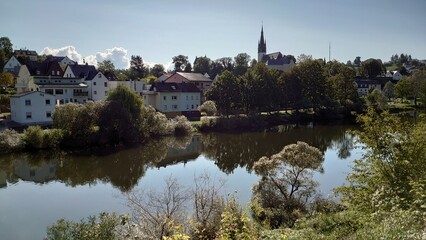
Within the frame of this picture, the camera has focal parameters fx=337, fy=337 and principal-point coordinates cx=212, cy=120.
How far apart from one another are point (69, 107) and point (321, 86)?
4278 cm

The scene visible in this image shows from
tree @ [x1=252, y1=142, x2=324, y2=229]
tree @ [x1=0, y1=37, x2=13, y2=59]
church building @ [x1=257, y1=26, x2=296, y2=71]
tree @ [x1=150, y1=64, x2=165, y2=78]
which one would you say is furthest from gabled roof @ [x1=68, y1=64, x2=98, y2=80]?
church building @ [x1=257, y1=26, x2=296, y2=71]

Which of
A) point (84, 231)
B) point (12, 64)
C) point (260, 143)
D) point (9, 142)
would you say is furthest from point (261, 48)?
point (84, 231)

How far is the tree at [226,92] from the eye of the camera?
171 feet

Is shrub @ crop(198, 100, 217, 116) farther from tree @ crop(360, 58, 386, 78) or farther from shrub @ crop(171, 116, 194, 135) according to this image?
tree @ crop(360, 58, 386, 78)

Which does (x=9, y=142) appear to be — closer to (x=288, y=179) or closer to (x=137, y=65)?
(x=288, y=179)

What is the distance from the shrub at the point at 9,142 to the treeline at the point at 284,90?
28.2m

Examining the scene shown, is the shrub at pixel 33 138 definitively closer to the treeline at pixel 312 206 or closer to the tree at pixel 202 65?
the treeline at pixel 312 206

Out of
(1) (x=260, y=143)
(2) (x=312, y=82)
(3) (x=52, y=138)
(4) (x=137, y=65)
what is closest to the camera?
(3) (x=52, y=138)

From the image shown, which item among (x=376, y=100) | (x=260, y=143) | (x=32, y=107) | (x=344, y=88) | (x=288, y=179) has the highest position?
(x=344, y=88)

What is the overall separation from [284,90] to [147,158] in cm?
3420

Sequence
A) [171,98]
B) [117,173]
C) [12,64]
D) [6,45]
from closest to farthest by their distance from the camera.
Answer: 1. [117,173]
2. [171,98]
3. [12,64]
4. [6,45]

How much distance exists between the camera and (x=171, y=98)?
5697 centimetres

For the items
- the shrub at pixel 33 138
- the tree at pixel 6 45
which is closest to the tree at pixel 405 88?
the shrub at pixel 33 138

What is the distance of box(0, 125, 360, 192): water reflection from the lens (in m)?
26.0
